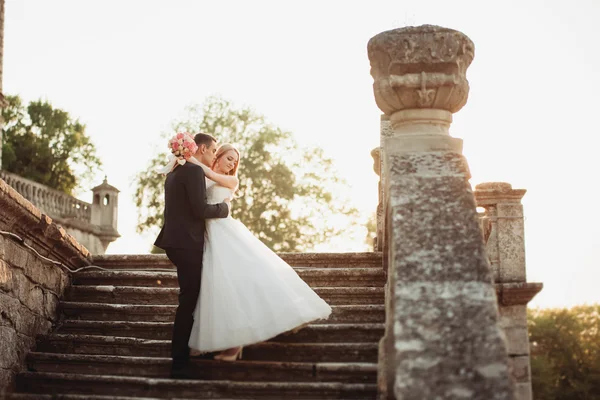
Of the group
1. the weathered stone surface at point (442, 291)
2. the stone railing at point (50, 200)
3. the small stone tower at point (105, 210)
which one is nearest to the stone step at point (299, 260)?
the weathered stone surface at point (442, 291)

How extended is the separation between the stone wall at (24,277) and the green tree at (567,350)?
39.6 metres

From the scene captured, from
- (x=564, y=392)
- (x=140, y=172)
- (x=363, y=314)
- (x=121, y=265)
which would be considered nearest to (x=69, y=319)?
(x=121, y=265)

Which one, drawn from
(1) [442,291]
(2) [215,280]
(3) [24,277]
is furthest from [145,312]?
(1) [442,291]

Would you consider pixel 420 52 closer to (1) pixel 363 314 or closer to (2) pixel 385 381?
(2) pixel 385 381

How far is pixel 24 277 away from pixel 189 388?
5.83 ft

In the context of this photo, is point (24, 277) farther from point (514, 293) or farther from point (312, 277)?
point (514, 293)

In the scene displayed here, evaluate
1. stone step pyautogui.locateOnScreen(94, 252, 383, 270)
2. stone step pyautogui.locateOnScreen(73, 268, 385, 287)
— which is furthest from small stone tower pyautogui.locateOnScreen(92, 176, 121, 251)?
stone step pyautogui.locateOnScreen(73, 268, 385, 287)

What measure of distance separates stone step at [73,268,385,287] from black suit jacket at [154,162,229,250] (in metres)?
1.40

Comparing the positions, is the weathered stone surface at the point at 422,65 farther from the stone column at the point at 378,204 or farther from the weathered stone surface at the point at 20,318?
the stone column at the point at 378,204

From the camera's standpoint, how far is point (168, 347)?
6.37 m

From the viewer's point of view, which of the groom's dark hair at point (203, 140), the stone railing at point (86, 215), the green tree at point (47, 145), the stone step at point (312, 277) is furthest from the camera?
the green tree at point (47, 145)

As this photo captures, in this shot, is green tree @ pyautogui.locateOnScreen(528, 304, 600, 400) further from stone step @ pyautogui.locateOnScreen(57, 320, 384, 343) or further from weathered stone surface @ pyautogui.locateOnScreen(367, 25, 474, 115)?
weathered stone surface @ pyautogui.locateOnScreen(367, 25, 474, 115)

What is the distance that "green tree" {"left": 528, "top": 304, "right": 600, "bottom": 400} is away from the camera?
45344mm

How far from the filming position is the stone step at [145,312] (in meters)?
6.60
